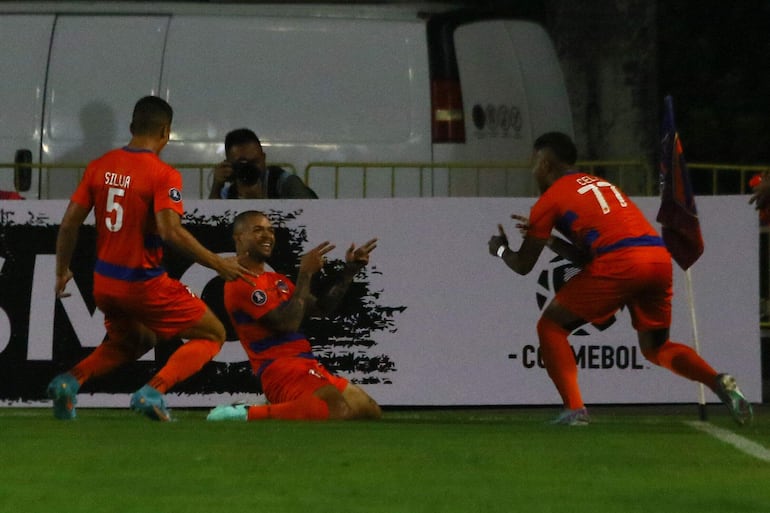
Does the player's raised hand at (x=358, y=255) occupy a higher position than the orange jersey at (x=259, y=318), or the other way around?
the player's raised hand at (x=358, y=255)

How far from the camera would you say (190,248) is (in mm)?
9508

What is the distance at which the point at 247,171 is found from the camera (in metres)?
11.6

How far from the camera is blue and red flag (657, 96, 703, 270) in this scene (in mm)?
10742

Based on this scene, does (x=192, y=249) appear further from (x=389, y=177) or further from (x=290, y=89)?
(x=290, y=89)

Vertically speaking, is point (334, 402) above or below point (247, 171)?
below

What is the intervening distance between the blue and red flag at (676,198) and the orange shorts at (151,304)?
2.71 m

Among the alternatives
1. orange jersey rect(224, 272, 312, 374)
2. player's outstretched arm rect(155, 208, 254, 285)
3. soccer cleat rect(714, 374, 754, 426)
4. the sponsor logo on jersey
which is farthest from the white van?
soccer cleat rect(714, 374, 754, 426)

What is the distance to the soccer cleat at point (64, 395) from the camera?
9875 millimetres

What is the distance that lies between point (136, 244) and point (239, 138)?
1773mm

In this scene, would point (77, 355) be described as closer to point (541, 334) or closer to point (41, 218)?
point (41, 218)

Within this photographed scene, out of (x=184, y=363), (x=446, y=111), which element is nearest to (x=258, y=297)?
(x=184, y=363)

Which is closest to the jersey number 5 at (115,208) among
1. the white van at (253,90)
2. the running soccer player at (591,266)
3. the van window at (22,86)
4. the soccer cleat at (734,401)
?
the running soccer player at (591,266)

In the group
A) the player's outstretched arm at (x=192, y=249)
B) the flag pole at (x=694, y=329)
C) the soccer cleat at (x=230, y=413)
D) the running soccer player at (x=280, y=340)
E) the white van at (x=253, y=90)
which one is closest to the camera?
the player's outstretched arm at (x=192, y=249)

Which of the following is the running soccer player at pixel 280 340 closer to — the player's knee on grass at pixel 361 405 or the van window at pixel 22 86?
the player's knee on grass at pixel 361 405
